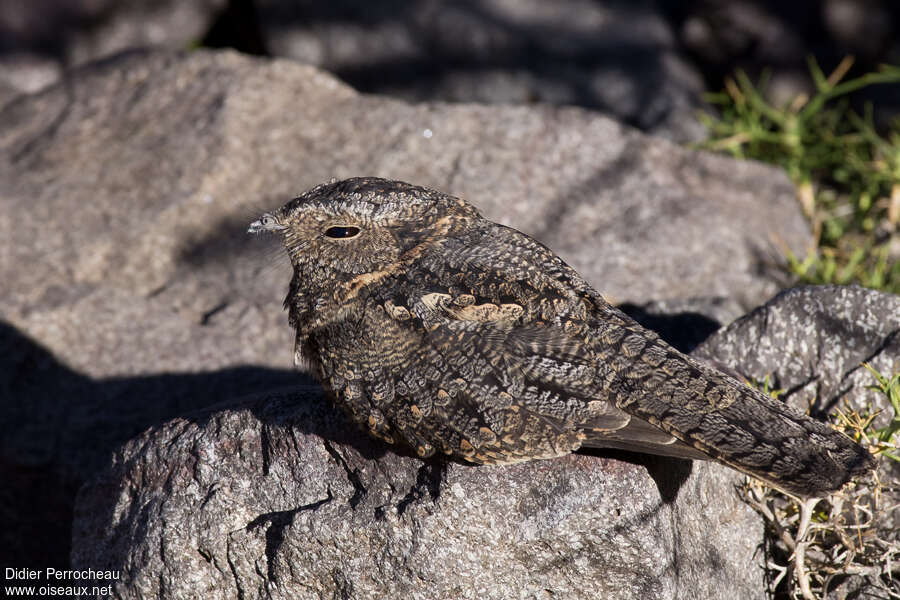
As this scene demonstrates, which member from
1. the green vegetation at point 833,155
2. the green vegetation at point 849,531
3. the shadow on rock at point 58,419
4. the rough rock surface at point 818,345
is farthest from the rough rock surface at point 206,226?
the rough rock surface at point 818,345

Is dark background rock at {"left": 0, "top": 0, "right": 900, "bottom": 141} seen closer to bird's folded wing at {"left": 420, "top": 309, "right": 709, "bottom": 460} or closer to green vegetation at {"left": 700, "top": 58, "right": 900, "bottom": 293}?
green vegetation at {"left": 700, "top": 58, "right": 900, "bottom": 293}

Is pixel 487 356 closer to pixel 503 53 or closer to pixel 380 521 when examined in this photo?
pixel 380 521

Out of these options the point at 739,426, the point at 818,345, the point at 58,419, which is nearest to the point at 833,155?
the point at 818,345

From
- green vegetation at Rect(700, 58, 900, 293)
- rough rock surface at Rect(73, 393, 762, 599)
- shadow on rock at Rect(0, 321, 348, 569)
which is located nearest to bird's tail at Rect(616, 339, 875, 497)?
rough rock surface at Rect(73, 393, 762, 599)

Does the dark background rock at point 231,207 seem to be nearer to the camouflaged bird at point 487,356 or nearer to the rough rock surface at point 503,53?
the rough rock surface at point 503,53

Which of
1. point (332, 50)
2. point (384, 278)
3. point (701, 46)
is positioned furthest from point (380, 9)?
point (384, 278)
